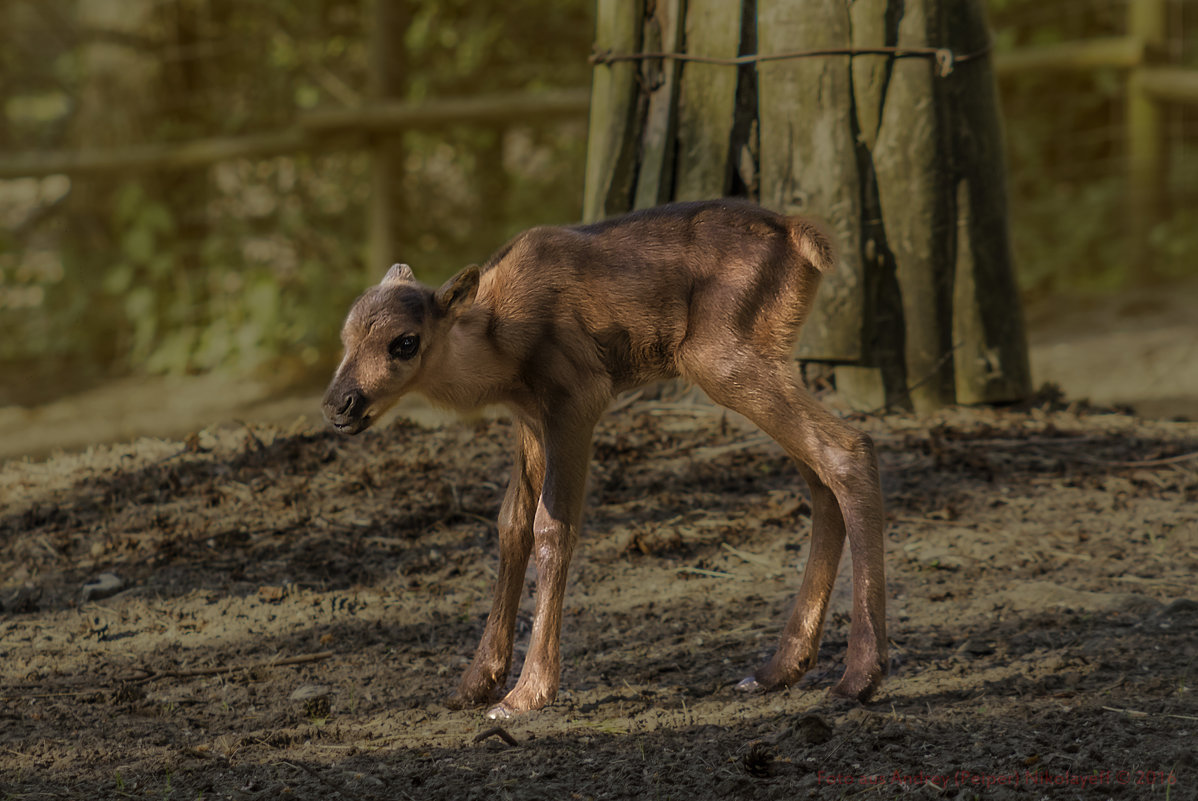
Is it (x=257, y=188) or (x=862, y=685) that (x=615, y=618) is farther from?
(x=257, y=188)

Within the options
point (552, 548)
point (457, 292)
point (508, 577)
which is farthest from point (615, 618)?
point (457, 292)

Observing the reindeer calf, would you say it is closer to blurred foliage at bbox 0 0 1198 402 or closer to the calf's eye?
the calf's eye

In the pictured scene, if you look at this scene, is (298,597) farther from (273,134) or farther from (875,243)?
(273,134)

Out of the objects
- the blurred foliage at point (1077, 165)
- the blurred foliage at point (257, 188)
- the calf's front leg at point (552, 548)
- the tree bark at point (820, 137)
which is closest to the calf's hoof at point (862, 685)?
the calf's front leg at point (552, 548)

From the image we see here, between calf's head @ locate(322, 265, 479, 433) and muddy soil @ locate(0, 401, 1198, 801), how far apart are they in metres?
0.93

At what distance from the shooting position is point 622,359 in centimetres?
372

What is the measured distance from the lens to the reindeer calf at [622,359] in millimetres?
3539

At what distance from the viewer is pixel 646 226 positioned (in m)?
3.77

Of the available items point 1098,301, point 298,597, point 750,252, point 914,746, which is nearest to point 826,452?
point 750,252

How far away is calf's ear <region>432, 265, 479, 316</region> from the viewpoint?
3512mm

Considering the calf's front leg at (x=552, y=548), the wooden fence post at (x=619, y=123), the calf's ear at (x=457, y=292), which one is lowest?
the calf's front leg at (x=552, y=548)

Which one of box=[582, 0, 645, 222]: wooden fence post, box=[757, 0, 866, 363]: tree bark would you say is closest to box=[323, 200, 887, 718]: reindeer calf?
box=[757, 0, 866, 363]: tree bark

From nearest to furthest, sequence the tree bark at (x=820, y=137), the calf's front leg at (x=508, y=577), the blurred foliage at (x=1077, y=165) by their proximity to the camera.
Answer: the calf's front leg at (x=508, y=577), the tree bark at (x=820, y=137), the blurred foliage at (x=1077, y=165)

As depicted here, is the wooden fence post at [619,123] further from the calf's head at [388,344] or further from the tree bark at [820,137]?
the calf's head at [388,344]
